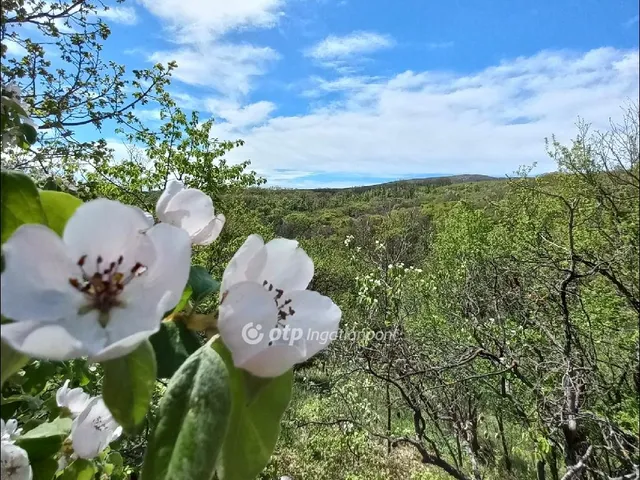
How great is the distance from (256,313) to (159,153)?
8.90 meters

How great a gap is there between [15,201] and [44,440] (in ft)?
1.80

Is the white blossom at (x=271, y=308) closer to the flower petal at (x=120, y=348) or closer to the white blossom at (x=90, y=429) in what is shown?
the flower petal at (x=120, y=348)

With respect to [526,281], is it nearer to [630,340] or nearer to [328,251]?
[630,340]

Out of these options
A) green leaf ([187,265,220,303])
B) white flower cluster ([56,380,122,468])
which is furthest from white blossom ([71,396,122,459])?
green leaf ([187,265,220,303])

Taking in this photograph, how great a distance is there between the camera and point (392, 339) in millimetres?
5684

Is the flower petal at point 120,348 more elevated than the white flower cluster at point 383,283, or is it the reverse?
the flower petal at point 120,348

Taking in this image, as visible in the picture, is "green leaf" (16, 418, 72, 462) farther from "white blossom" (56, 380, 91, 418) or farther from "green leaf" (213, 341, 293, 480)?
"green leaf" (213, 341, 293, 480)

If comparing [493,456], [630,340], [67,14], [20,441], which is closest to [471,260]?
[493,456]

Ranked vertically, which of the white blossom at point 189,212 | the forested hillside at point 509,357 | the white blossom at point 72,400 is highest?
the white blossom at point 189,212

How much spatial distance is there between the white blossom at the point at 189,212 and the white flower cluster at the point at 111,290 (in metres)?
0.12

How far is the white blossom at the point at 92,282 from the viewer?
0.31 meters

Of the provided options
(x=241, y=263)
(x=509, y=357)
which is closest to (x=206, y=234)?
(x=241, y=263)

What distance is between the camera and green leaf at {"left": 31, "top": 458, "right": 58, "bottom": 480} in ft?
2.43

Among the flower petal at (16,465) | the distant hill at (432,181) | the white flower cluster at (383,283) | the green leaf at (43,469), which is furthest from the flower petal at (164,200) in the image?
the distant hill at (432,181)
